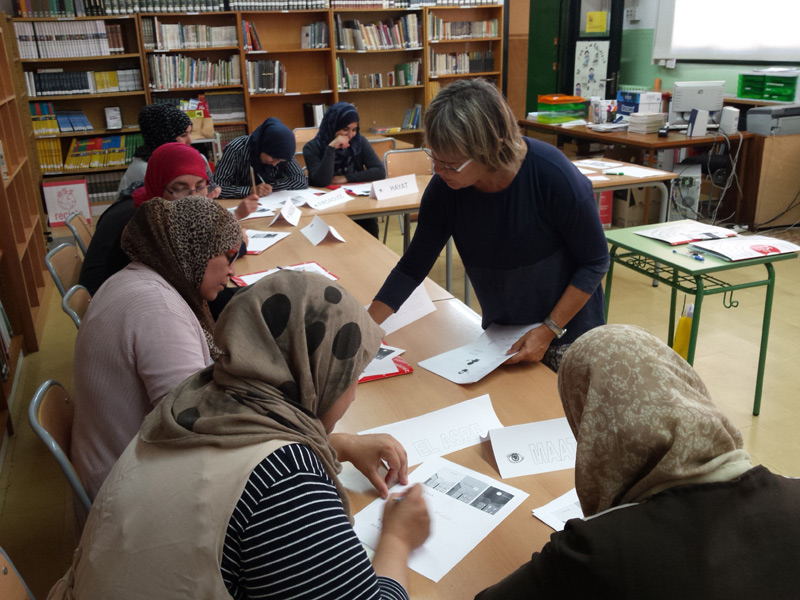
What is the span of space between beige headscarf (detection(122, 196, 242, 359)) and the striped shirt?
88.7 inches

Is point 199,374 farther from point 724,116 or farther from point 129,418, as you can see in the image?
point 724,116

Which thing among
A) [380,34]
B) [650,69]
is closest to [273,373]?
[380,34]

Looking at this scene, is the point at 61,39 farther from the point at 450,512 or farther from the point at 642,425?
the point at 642,425

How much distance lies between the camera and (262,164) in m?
3.73

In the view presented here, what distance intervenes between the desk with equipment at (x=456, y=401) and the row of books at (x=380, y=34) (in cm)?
417

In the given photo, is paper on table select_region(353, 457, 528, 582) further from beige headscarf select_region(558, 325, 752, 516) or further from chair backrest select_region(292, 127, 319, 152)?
chair backrest select_region(292, 127, 319, 152)

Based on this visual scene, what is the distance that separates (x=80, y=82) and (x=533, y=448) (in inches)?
227

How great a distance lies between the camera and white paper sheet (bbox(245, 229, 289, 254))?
278 cm

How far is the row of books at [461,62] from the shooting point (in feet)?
21.6

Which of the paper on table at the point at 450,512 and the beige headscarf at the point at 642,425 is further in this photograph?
the paper on table at the point at 450,512

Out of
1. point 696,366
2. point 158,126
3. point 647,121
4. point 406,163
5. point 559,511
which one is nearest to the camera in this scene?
point 559,511

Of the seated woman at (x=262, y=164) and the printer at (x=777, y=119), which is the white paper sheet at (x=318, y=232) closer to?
the seated woman at (x=262, y=164)

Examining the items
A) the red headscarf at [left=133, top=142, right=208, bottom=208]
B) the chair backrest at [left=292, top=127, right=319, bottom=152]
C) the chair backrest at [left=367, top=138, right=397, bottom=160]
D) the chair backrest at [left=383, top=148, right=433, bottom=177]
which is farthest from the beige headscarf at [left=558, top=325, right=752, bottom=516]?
the chair backrest at [left=292, top=127, right=319, bottom=152]

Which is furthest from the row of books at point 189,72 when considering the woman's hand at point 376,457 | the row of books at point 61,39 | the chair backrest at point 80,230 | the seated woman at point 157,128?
the woman's hand at point 376,457
